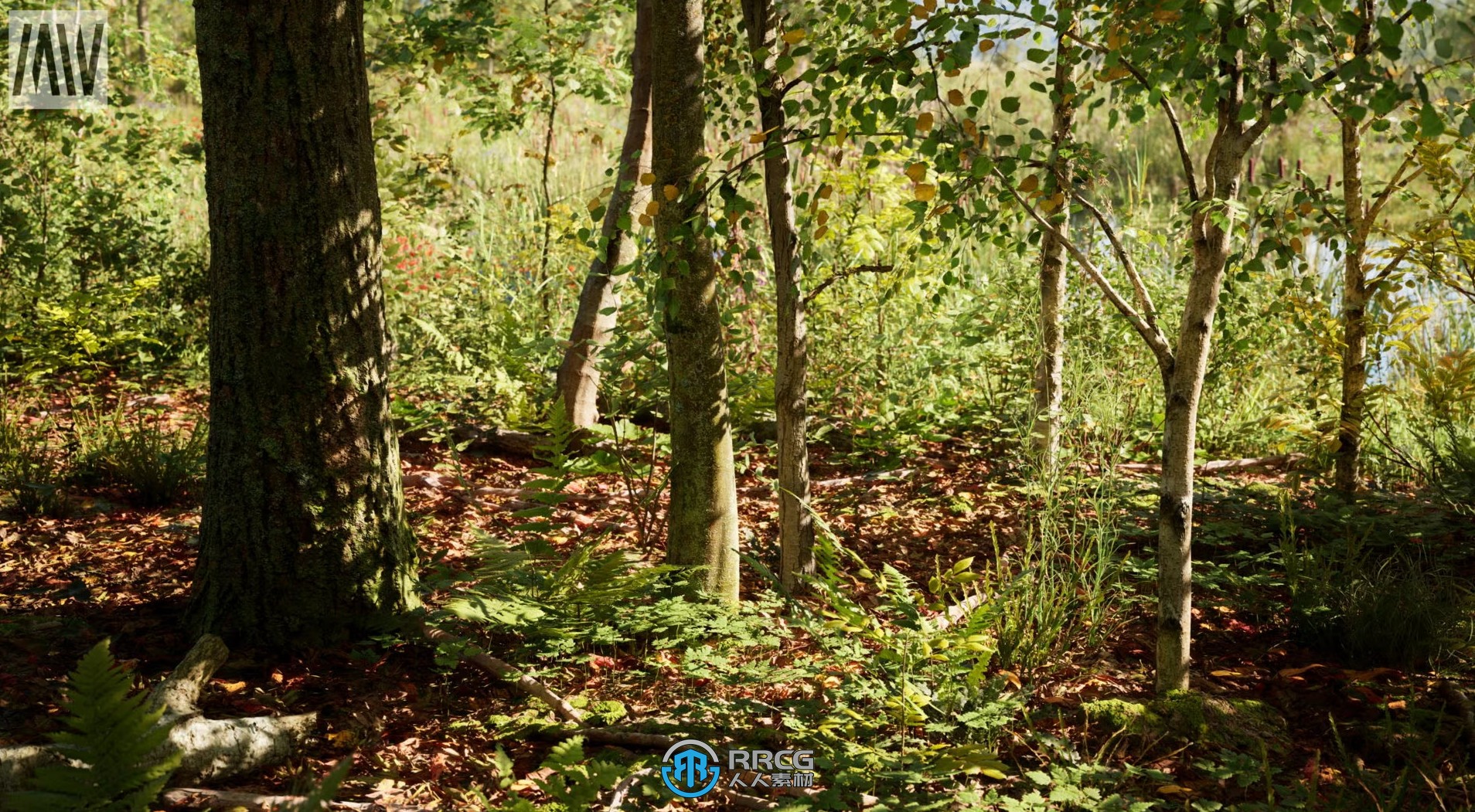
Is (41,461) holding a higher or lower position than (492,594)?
higher

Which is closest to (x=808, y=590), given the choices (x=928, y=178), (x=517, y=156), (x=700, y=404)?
(x=700, y=404)

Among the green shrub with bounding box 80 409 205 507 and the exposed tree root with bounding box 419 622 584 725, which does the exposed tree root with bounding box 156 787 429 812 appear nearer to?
the exposed tree root with bounding box 419 622 584 725

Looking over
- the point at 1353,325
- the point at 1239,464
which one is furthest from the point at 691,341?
the point at 1239,464

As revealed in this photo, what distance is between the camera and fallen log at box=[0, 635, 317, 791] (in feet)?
6.94

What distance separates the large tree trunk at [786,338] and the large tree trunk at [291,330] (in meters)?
1.25

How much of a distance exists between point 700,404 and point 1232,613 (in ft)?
6.51

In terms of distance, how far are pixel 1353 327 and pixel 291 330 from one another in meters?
3.89

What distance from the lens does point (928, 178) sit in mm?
5891

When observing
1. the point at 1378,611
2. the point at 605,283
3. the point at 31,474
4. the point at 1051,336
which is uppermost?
the point at 605,283

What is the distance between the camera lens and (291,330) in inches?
109

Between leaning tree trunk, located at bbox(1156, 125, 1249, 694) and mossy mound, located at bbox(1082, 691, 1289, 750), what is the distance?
0.07 m

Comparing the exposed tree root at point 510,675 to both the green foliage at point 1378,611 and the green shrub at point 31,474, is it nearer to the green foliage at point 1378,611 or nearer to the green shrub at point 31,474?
the green shrub at point 31,474

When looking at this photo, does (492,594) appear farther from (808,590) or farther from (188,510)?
(188,510)

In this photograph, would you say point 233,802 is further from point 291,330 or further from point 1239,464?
point 1239,464
